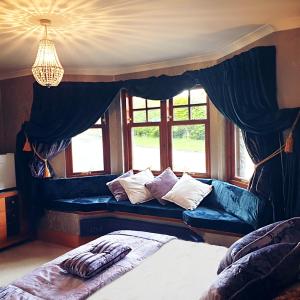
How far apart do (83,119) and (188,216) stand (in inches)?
83.2

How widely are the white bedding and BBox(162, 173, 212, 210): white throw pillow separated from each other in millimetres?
1366

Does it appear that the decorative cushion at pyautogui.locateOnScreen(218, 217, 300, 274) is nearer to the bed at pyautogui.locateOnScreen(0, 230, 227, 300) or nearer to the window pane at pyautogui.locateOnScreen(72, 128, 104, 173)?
the bed at pyautogui.locateOnScreen(0, 230, 227, 300)

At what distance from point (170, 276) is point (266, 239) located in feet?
2.08

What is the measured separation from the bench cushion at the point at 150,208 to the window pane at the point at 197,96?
146cm

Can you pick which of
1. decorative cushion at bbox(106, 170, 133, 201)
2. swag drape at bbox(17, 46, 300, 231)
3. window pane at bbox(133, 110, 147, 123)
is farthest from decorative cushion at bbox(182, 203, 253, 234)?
window pane at bbox(133, 110, 147, 123)

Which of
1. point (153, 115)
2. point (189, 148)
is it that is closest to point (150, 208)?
point (189, 148)

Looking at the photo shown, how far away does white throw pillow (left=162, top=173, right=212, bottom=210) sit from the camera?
12.3 ft

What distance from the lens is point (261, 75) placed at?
3.01 m

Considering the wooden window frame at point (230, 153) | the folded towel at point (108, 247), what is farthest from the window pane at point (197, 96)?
the folded towel at point (108, 247)

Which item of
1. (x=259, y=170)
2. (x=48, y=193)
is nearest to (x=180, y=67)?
(x=259, y=170)

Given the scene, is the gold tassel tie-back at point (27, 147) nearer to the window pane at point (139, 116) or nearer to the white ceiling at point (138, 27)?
the white ceiling at point (138, 27)

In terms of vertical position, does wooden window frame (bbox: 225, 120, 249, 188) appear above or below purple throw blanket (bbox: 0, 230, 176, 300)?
above

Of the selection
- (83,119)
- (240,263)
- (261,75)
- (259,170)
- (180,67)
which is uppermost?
(180,67)

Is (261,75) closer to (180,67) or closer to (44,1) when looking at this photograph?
(180,67)
